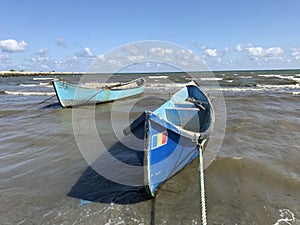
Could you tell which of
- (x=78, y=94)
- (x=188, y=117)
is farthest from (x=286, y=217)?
(x=78, y=94)

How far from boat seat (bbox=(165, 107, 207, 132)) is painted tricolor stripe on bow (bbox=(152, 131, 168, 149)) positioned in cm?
291

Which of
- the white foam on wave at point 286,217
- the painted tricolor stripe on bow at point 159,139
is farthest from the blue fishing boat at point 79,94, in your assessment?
the white foam on wave at point 286,217

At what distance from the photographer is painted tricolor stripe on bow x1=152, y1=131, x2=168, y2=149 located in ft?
11.9

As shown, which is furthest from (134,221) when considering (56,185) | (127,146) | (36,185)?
(127,146)

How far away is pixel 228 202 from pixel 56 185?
3410mm

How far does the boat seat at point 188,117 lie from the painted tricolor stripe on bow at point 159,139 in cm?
291

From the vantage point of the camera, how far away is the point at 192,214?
148 inches

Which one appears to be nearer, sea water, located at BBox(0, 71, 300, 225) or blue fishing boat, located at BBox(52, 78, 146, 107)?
sea water, located at BBox(0, 71, 300, 225)

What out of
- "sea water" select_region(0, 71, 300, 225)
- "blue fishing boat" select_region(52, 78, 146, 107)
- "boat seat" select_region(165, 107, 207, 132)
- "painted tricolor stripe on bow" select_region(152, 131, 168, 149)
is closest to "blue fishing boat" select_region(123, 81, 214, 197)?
"painted tricolor stripe on bow" select_region(152, 131, 168, 149)

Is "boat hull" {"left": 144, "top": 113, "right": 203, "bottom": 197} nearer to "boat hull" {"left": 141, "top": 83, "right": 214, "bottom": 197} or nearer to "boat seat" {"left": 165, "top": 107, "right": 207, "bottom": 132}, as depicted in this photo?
"boat hull" {"left": 141, "top": 83, "right": 214, "bottom": 197}

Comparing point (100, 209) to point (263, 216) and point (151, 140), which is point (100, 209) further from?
point (263, 216)

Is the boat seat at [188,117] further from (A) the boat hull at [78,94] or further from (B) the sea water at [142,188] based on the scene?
(A) the boat hull at [78,94]

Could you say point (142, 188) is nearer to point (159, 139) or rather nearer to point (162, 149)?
point (162, 149)

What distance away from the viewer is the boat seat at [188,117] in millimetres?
6883
